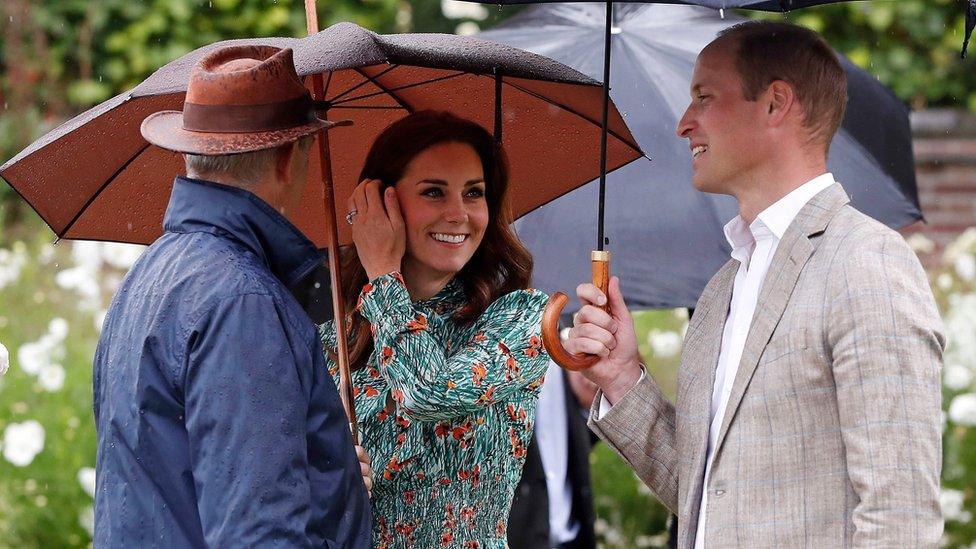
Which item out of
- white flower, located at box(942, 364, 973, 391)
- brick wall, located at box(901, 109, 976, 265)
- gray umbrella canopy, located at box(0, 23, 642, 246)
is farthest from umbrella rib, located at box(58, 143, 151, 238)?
brick wall, located at box(901, 109, 976, 265)

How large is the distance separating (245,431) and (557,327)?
765 millimetres

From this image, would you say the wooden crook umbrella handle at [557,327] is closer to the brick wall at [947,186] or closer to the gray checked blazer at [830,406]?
the gray checked blazer at [830,406]

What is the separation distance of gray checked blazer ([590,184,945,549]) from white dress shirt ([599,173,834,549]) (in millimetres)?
19

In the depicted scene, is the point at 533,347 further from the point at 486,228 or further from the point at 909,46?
the point at 909,46

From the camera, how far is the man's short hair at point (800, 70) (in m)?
2.63

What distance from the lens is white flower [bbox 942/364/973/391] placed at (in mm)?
5676

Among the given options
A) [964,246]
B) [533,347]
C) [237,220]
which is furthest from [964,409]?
[237,220]

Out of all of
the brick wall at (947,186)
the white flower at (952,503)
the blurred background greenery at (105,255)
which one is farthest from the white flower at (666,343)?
the brick wall at (947,186)

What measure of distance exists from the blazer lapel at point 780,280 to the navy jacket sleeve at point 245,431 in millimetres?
778

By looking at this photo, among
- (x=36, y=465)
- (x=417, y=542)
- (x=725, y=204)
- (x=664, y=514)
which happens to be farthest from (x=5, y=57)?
(x=417, y=542)

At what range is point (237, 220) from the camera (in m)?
2.37

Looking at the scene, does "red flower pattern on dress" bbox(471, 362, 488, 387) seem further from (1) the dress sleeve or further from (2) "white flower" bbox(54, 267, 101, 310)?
(2) "white flower" bbox(54, 267, 101, 310)

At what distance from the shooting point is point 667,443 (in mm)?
2818

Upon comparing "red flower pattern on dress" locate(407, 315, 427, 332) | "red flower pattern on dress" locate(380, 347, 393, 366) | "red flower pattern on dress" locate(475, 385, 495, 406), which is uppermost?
"red flower pattern on dress" locate(407, 315, 427, 332)
